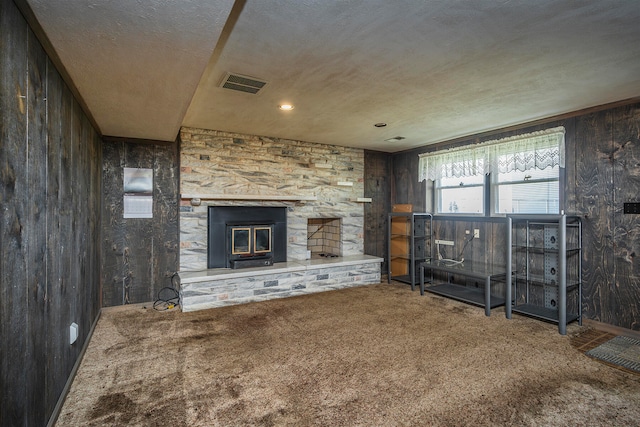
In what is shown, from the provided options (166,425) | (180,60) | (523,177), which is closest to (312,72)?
(180,60)

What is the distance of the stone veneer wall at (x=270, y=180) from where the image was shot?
4.43m

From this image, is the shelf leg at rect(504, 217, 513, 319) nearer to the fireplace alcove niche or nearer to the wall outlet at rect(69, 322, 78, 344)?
the fireplace alcove niche

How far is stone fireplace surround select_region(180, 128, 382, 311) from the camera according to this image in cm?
429

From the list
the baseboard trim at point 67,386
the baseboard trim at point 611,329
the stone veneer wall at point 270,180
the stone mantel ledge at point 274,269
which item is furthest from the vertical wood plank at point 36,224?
the baseboard trim at point 611,329

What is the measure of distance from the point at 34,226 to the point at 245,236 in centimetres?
308

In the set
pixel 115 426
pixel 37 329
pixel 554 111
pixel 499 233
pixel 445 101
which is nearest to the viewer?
pixel 37 329

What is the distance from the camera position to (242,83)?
2855mm

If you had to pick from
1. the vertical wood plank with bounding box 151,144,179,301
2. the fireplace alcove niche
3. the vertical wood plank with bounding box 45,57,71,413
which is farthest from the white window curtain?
the vertical wood plank with bounding box 45,57,71,413

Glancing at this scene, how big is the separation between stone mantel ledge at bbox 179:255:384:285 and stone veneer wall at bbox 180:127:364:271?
0.84ft

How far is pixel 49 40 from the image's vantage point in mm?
1698

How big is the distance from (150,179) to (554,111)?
4851mm

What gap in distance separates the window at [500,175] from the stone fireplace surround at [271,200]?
142cm

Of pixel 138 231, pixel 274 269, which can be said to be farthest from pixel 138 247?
Answer: pixel 274 269

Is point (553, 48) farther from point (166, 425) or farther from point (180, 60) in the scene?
point (166, 425)
